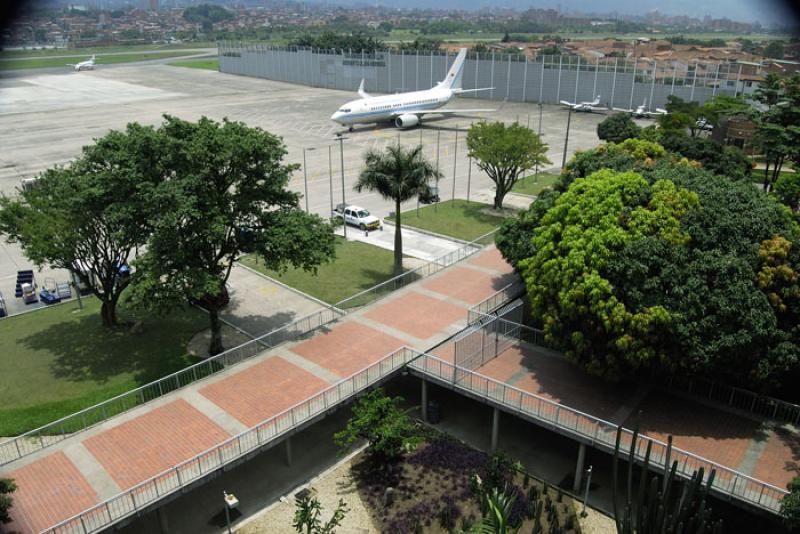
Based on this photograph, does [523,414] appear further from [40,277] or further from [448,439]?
[40,277]

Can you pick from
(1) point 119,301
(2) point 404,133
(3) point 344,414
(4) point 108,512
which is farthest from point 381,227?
(2) point 404,133

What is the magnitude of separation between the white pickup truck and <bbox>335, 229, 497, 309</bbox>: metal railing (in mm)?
8493

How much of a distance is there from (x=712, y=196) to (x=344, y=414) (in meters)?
17.0

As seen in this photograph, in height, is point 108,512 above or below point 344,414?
above

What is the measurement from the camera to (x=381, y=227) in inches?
1831

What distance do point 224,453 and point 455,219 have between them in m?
31.7

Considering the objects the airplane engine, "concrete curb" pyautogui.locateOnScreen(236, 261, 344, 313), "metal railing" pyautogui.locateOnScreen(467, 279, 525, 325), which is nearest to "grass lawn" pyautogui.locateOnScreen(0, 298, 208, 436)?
"concrete curb" pyautogui.locateOnScreen(236, 261, 344, 313)

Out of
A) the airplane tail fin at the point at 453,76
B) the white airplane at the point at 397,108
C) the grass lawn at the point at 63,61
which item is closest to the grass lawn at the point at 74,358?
the white airplane at the point at 397,108

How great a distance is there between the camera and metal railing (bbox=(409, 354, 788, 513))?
1805cm

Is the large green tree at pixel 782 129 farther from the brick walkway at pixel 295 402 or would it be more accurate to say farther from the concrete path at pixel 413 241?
the brick walkway at pixel 295 402

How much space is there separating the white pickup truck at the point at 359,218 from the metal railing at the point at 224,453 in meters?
21.5

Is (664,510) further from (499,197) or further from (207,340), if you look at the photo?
(499,197)

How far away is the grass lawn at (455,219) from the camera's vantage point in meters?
45.4

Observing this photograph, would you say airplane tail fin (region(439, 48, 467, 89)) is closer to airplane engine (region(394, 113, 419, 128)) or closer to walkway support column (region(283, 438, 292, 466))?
airplane engine (region(394, 113, 419, 128))
